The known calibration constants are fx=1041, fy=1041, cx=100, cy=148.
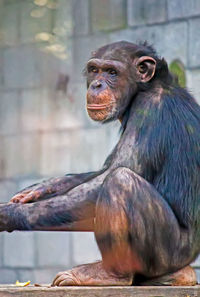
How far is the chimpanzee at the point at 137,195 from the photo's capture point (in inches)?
198

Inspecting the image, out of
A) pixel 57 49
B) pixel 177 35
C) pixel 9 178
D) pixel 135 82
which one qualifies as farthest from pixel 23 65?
pixel 135 82

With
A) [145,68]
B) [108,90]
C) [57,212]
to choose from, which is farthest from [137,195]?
[145,68]

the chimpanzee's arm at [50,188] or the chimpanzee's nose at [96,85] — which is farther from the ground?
the chimpanzee's nose at [96,85]

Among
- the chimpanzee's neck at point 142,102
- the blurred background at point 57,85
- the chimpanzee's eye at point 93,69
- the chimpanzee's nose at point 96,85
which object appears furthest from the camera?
the blurred background at point 57,85

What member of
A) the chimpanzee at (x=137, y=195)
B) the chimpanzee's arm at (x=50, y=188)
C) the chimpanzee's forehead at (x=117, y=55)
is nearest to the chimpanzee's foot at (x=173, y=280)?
the chimpanzee at (x=137, y=195)

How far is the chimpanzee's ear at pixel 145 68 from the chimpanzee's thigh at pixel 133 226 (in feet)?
2.21

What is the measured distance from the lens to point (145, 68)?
554 cm

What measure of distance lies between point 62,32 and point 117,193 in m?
4.84

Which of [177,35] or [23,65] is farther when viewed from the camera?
[23,65]

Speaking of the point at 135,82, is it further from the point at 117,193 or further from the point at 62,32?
the point at 62,32

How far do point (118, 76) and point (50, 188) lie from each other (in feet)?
2.29

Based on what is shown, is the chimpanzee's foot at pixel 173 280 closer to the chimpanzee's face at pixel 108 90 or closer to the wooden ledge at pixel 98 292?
the wooden ledge at pixel 98 292

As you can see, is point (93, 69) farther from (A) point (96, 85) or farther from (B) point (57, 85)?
(B) point (57, 85)

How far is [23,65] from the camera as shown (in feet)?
33.0
